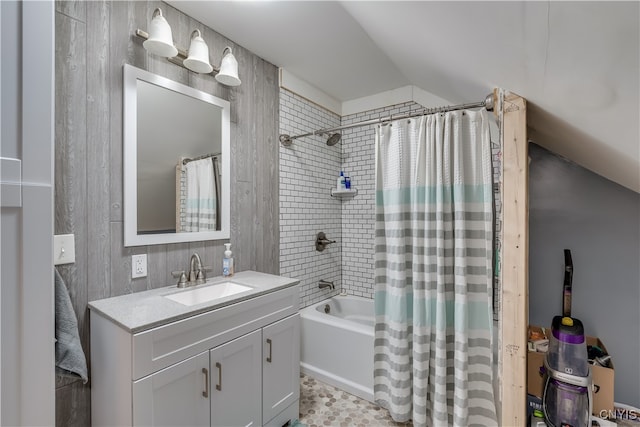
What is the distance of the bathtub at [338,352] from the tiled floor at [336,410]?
70 millimetres

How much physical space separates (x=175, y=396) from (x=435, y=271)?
155 cm

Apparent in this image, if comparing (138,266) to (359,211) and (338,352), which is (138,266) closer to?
→ (338,352)

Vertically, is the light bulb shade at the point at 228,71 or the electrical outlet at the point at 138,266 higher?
the light bulb shade at the point at 228,71

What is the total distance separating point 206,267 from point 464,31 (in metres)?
1.88

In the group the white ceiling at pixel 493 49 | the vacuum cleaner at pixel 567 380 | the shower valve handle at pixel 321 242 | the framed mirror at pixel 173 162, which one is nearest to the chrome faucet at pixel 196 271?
the framed mirror at pixel 173 162

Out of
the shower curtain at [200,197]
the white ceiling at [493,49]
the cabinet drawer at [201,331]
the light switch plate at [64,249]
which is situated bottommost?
the cabinet drawer at [201,331]

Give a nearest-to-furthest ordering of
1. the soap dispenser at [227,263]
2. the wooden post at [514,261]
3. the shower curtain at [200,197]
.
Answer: the wooden post at [514,261]
the shower curtain at [200,197]
the soap dispenser at [227,263]

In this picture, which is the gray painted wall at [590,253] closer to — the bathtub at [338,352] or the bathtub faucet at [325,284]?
the bathtub at [338,352]

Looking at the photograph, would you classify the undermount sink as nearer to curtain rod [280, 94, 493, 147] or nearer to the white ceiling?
curtain rod [280, 94, 493, 147]

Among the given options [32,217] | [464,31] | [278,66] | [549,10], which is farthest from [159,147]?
[549,10]

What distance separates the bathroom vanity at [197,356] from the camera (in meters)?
1.18

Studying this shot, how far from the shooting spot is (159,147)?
173cm

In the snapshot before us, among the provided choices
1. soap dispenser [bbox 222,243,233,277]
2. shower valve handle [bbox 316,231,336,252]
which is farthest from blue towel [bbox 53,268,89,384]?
shower valve handle [bbox 316,231,336,252]

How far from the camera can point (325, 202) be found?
3.11 meters
